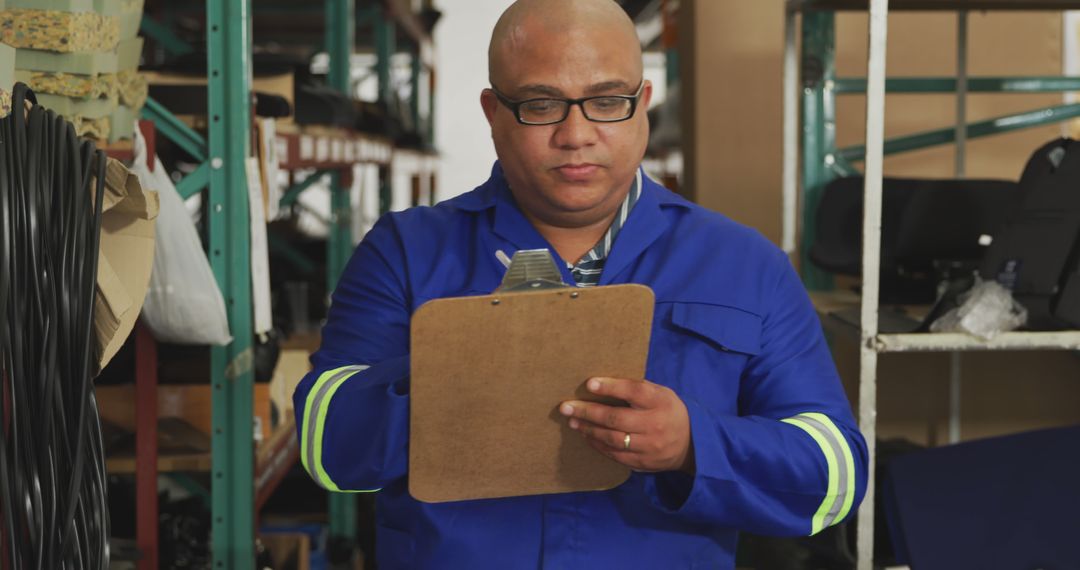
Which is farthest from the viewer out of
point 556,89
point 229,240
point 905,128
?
point 905,128

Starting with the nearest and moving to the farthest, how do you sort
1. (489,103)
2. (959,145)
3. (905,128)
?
(489,103)
(959,145)
(905,128)

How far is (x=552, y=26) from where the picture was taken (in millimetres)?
1748

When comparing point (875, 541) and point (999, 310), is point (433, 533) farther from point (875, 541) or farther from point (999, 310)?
point (875, 541)

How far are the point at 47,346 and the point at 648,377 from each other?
2.76 feet

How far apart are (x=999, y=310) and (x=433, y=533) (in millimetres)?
1350

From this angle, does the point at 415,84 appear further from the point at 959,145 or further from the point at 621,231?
the point at 621,231

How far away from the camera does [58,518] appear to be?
4.38 feet

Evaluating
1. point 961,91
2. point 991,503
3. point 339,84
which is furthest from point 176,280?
point 339,84

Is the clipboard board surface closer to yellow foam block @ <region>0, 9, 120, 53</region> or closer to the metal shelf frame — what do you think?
yellow foam block @ <region>0, 9, 120, 53</region>

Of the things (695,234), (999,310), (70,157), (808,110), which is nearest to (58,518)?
(70,157)

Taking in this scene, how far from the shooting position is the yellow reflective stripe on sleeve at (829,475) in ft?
5.69

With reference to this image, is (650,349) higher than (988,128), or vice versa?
(988,128)

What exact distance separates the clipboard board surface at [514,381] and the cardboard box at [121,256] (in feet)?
1.18

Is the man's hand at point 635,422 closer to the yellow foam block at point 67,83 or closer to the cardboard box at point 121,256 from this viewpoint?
the cardboard box at point 121,256
